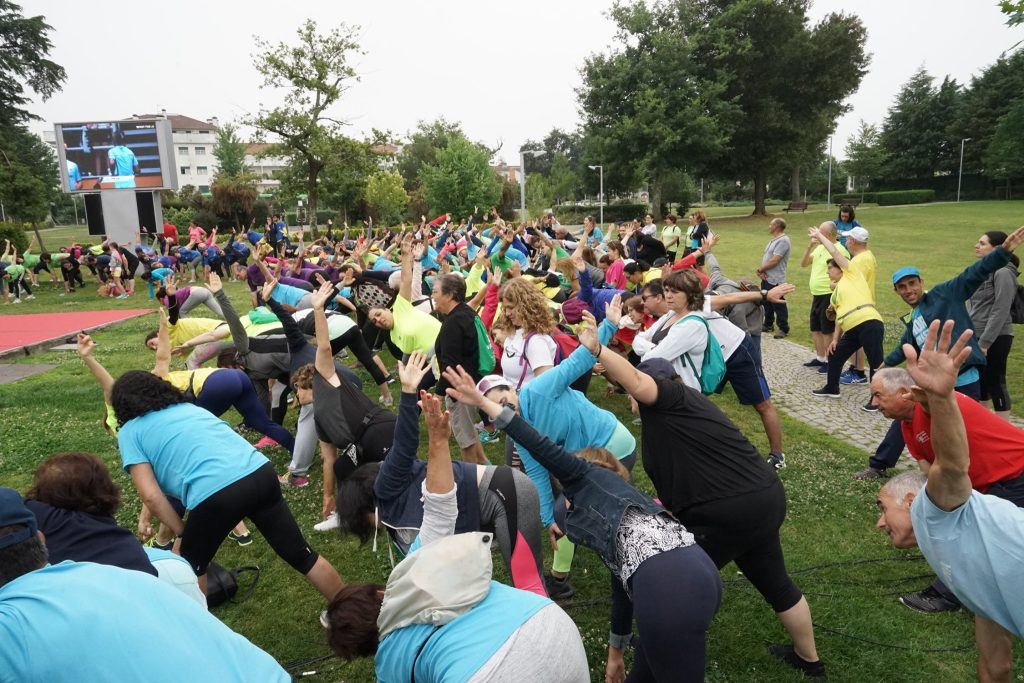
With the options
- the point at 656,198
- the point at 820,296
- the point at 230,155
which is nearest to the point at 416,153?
the point at 230,155

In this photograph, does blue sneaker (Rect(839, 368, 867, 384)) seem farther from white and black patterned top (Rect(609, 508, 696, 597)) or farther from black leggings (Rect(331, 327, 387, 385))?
white and black patterned top (Rect(609, 508, 696, 597))

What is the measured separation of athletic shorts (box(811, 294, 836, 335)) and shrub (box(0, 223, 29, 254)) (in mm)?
31940

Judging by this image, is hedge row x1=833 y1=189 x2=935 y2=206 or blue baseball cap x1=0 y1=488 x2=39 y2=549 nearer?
blue baseball cap x1=0 y1=488 x2=39 y2=549

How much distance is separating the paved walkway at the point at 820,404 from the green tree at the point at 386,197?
3975 cm

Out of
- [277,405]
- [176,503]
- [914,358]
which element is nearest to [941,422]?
[914,358]

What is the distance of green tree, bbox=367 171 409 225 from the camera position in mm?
46719

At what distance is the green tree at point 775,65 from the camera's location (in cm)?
4212

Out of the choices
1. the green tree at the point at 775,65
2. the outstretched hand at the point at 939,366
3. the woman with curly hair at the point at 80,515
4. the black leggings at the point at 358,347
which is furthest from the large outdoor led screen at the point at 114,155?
the outstretched hand at the point at 939,366

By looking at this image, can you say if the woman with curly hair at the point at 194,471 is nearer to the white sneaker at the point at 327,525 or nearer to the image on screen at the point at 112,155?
the white sneaker at the point at 327,525

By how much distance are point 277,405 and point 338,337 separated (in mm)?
1082

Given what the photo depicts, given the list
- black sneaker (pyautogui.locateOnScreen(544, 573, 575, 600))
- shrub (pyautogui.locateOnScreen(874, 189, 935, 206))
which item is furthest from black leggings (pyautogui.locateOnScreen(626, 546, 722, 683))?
shrub (pyautogui.locateOnScreen(874, 189, 935, 206))

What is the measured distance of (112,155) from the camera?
33844mm

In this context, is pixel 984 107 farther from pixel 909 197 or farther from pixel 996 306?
pixel 996 306

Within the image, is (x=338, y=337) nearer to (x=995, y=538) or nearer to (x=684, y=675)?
(x=684, y=675)
